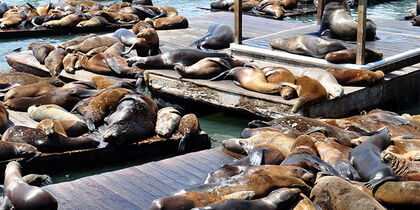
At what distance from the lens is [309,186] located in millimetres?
3939

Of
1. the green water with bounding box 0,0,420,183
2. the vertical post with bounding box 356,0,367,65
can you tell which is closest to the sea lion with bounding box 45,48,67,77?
the green water with bounding box 0,0,420,183

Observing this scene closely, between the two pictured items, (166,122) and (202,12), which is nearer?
(166,122)

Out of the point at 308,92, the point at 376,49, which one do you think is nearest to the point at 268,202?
the point at 308,92

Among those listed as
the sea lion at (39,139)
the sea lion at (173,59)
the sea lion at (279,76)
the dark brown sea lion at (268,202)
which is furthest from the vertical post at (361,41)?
the dark brown sea lion at (268,202)

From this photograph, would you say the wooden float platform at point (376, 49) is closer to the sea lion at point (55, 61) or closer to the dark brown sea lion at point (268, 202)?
the sea lion at point (55, 61)

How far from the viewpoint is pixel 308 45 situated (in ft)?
27.2

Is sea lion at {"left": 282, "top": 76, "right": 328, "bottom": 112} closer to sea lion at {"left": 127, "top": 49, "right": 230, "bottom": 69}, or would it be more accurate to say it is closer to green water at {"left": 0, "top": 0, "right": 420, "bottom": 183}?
green water at {"left": 0, "top": 0, "right": 420, "bottom": 183}

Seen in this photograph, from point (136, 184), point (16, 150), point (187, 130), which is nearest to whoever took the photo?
point (136, 184)

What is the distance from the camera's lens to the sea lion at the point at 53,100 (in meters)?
7.23

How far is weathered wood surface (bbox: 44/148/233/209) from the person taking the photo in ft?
14.5

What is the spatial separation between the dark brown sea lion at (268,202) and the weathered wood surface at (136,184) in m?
1.03

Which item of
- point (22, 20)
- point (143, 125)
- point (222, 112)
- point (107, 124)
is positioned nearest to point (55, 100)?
point (107, 124)

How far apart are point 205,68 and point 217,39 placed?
208 cm

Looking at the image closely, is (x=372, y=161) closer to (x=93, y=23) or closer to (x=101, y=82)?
(x=101, y=82)
